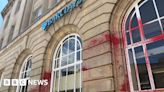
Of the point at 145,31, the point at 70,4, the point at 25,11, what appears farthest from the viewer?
the point at 25,11

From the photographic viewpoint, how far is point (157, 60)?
4941 mm

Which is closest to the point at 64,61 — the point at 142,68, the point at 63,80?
the point at 63,80

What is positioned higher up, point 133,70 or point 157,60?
point 157,60

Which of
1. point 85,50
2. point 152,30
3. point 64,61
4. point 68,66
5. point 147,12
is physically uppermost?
point 147,12

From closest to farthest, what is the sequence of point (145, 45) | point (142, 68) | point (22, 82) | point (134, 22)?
point (142, 68) → point (145, 45) → point (134, 22) → point (22, 82)

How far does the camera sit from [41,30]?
11.0 m

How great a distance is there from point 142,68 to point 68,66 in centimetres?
406

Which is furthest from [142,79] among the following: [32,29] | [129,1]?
[32,29]

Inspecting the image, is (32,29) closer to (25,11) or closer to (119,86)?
(25,11)

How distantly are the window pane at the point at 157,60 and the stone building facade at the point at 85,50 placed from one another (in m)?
0.03

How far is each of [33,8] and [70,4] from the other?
7.34 meters

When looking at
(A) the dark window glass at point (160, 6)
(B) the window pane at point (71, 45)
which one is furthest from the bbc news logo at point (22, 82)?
(A) the dark window glass at point (160, 6)

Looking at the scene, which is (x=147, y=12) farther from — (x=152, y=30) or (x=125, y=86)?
(x=125, y=86)

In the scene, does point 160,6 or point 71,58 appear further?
point 71,58
